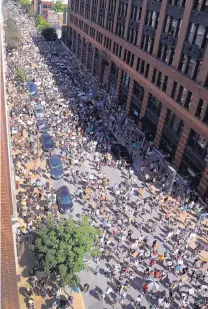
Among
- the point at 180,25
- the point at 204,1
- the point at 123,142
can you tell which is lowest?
the point at 123,142

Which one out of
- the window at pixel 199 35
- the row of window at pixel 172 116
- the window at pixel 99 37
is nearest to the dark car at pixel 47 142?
the row of window at pixel 172 116

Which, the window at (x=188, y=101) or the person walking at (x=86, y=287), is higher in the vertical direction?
the window at (x=188, y=101)

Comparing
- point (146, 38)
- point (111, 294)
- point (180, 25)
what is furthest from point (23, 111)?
point (111, 294)

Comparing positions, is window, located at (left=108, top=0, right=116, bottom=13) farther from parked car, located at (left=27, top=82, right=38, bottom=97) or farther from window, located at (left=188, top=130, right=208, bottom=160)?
window, located at (left=188, top=130, right=208, bottom=160)

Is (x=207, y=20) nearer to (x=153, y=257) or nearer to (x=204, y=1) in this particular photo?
(x=204, y=1)

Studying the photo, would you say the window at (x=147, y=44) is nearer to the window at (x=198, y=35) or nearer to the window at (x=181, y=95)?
the window at (x=198, y=35)

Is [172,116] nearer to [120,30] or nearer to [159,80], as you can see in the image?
[159,80]
